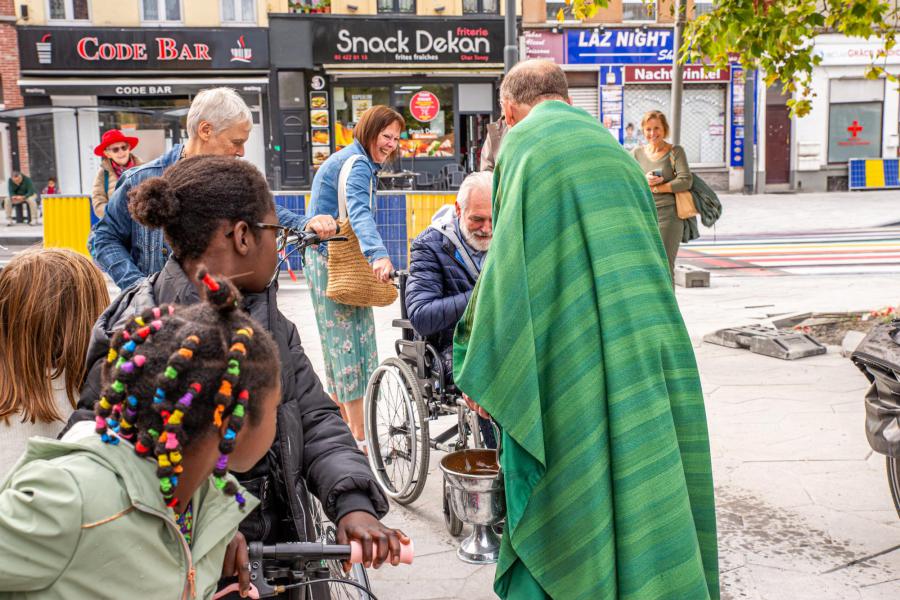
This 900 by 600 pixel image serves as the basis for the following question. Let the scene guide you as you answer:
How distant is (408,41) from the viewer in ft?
84.2

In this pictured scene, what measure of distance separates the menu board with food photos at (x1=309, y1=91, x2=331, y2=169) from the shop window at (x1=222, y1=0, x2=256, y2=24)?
265 cm

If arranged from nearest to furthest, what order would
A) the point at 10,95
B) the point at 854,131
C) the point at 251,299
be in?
the point at 251,299 → the point at 10,95 → the point at 854,131

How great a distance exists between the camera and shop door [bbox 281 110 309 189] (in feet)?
83.3

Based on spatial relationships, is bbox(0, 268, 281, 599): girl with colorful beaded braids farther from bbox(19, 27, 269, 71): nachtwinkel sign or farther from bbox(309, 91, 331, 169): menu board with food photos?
bbox(19, 27, 269, 71): nachtwinkel sign

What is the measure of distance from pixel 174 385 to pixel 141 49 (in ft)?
82.6

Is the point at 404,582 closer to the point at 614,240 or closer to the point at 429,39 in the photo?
the point at 614,240

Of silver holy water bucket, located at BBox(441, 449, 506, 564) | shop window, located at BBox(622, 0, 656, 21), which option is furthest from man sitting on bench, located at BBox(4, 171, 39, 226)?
silver holy water bucket, located at BBox(441, 449, 506, 564)

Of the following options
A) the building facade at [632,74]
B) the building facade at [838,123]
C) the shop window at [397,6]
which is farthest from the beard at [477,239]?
the building facade at [838,123]

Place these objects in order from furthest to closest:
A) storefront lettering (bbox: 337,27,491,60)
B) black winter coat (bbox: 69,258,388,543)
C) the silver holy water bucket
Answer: storefront lettering (bbox: 337,27,491,60), the silver holy water bucket, black winter coat (bbox: 69,258,388,543)

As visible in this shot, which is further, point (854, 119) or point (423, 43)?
point (854, 119)

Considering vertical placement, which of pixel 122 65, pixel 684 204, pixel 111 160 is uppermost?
pixel 122 65

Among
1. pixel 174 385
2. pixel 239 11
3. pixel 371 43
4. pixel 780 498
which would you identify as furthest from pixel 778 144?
pixel 174 385

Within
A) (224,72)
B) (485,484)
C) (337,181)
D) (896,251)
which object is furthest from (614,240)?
(224,72)

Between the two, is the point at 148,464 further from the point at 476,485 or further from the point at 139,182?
the point at 139,182
